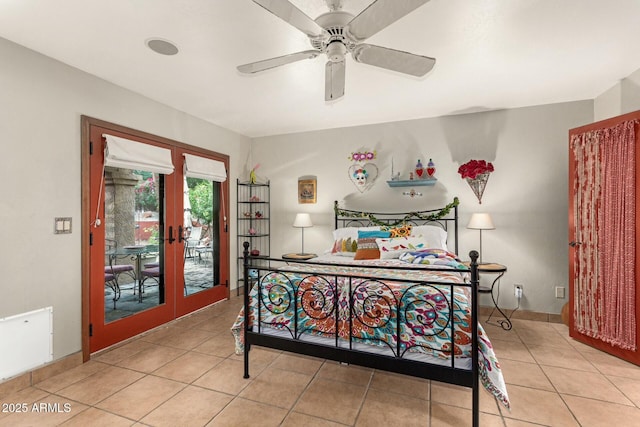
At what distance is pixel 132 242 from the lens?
10.6ft

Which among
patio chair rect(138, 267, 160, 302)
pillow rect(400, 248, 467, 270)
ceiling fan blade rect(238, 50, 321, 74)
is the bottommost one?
patio chair rect(138, 267, 160, 302)

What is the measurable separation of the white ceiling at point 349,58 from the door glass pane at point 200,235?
1084 mm

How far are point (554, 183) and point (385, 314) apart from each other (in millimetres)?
2947

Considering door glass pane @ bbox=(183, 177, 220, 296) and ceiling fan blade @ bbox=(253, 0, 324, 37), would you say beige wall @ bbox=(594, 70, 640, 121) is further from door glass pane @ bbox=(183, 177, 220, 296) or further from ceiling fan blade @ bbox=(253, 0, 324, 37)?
door glass pane @ bbox=(183, 177, 220, 296)

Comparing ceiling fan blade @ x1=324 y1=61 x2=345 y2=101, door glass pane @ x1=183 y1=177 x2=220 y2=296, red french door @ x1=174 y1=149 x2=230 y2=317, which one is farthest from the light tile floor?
ceiling fan blade @ x1=324 y1=61 x2=345 y2=101

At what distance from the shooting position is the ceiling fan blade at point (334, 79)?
1953 millimetres

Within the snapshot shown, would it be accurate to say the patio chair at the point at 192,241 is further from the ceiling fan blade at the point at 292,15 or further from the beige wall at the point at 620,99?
the beige wall at the point at 620,99

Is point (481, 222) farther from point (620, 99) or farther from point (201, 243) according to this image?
point (201, 243)

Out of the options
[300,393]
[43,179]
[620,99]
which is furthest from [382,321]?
[620,99]

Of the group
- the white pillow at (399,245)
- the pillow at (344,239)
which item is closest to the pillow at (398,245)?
the white pillow at (399,245)

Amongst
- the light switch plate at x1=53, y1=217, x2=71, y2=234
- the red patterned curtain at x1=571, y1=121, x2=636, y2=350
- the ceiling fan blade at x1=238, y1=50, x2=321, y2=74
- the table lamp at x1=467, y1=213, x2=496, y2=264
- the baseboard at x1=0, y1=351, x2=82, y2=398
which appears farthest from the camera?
the table lamp at x1=467, y1=213, x2=496, y2=264

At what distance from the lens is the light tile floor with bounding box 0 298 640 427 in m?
1.92

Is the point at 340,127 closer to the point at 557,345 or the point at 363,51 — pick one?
the point at 363,51

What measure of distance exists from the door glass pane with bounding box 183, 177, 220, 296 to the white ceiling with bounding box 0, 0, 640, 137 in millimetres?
1084
